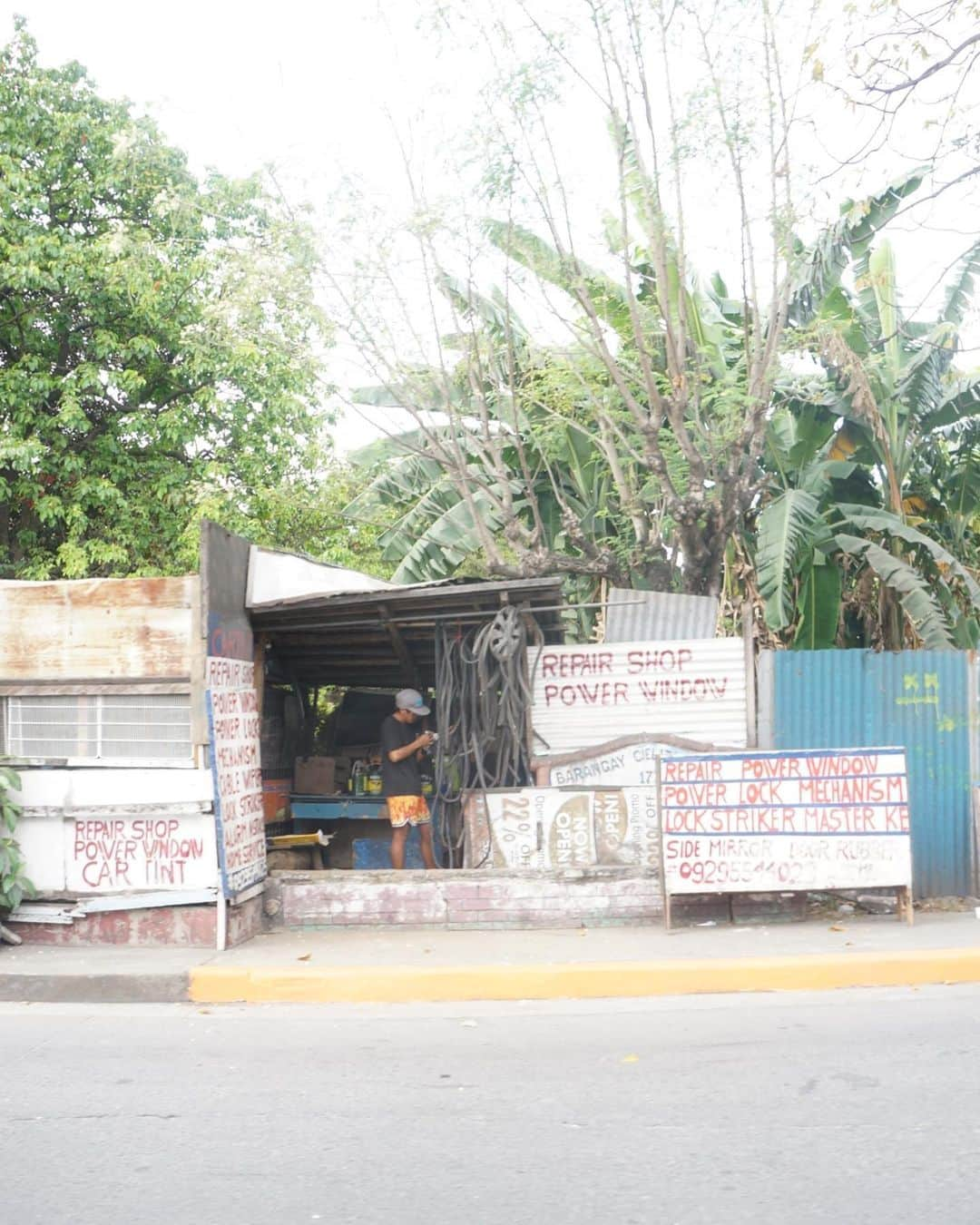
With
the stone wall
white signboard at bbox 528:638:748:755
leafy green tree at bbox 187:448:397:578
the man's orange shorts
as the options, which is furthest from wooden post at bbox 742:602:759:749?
leafy green tree at bbox 187:448:397:578

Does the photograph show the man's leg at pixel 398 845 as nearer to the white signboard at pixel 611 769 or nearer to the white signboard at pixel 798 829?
the white signboard at pixel 611 769

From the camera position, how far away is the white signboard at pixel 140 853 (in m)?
8.09

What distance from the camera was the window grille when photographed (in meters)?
8.25

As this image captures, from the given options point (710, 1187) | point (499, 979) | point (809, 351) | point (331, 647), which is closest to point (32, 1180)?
point (710, 1187)

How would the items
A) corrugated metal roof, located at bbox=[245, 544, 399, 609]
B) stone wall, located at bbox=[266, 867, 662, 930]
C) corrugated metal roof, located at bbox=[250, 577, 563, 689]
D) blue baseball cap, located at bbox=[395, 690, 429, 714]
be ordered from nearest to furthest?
stone wall, located at bbox=[266, 867, 662, 930], corrugated metal roof, located at bbox=[250, 577, 563, 689], corrugated metal roof, located at bbox=[245, 544, 399, 609], blue baseball cap, located at bbox=[395, 690, 429, 714]

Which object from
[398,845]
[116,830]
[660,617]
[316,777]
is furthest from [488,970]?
[316,777]

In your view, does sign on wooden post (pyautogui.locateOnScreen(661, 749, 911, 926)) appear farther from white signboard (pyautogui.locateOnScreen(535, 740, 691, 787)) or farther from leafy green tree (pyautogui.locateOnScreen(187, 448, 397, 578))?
leafy green tree (pyautogui.locateOnScreen(187, 448, 397, 578))

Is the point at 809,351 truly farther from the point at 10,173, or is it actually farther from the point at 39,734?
the point at 10,173

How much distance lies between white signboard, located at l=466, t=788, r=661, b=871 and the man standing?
34.3 inches

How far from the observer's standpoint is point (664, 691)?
30.2 ft

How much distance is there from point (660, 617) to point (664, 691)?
70 cm

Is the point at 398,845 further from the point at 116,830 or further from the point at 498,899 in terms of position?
the point at 116,830

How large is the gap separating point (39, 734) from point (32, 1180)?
4.66 meters

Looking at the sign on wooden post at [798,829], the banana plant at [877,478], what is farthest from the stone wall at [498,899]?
the banana plant at [877,478]
